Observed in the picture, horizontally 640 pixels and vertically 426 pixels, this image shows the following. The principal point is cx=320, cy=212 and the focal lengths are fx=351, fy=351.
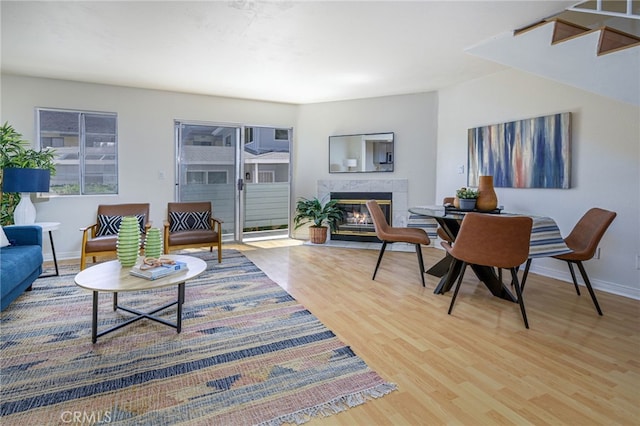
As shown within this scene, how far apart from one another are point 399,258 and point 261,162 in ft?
9.51

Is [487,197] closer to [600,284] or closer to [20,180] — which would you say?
[600,284]

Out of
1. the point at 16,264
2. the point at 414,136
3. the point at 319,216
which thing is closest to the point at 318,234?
the point at 319,216

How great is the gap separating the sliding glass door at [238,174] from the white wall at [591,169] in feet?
11.3

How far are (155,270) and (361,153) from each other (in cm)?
424

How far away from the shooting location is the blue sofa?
2.47m

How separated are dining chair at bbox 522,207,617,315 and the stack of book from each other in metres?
2.98

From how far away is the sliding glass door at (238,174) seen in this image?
5.59 meters

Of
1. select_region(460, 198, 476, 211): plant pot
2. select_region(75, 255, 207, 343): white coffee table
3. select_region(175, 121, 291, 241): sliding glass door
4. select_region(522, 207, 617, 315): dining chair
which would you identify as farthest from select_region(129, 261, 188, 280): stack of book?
select_region(175, 121, 291, 241): sliding glass door

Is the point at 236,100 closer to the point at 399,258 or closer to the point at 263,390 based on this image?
the point at 399,258

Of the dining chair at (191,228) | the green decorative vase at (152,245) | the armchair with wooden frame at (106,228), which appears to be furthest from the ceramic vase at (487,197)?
the armchair with wooden frame at (106,228)

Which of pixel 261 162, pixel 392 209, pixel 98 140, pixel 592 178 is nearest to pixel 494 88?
pixel 592 178

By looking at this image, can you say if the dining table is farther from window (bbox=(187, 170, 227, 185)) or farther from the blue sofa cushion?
window (bbox=(187, 170, 227, 185))

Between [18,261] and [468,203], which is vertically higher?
[468,203]

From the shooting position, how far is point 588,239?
9.79 feet
